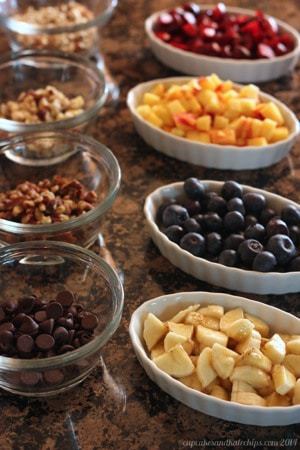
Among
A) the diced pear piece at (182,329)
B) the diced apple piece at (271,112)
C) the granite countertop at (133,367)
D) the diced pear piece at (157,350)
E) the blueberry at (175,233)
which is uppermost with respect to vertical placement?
the diced apple piece at (271,112)

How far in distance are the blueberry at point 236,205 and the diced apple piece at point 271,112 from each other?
352 millimetres

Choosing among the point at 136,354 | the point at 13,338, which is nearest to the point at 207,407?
the point at 136,354

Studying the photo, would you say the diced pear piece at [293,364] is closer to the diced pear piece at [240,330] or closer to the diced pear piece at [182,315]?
the diced pear piece at [240,330]

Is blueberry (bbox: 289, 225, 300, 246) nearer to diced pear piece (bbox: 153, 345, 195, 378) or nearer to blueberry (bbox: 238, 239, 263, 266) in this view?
blueberry (bbox: 238, 239, 263, 266)

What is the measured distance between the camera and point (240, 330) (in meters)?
1.28

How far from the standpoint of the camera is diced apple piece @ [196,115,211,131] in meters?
1.79

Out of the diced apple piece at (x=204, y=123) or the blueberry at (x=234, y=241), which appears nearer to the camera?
the blueberry at (x=234, y=241)

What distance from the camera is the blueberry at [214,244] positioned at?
151 centimetres

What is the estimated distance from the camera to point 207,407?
4.00 feet

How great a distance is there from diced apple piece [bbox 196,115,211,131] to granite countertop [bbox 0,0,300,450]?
0.10 metres

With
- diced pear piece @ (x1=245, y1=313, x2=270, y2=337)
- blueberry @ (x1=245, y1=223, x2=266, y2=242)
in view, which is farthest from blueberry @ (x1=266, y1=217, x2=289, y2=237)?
diced pear piece @ (x1=245, y1=313, x2=270, y2=337)

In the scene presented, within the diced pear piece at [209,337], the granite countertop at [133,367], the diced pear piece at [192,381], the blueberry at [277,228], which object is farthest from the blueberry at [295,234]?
the diced pear piece at [192,381]

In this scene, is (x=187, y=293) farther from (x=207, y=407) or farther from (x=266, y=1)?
(x=266, y=1)

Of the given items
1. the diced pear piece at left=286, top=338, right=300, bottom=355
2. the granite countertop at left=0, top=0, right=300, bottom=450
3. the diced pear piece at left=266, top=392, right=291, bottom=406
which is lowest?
the granite countertop at left=0, top=0, right=300, bottom=450
